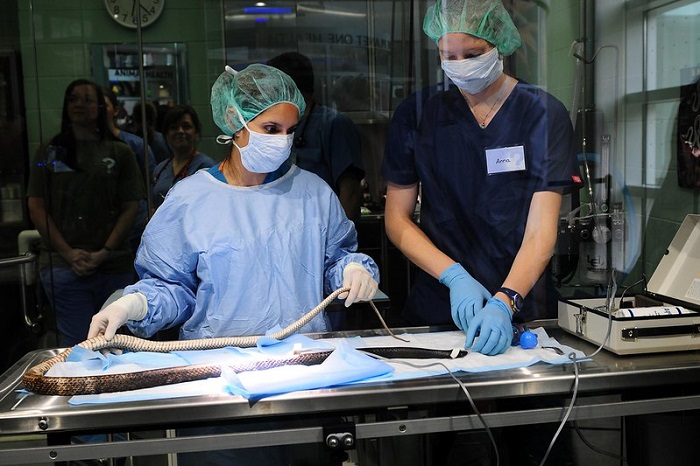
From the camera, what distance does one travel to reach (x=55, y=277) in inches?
96.0

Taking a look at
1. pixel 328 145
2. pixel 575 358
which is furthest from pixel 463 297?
pixel 328 145

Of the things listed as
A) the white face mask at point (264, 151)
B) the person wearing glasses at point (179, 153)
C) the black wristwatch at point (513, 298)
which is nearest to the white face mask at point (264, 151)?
the white face mask at point (264, 151)

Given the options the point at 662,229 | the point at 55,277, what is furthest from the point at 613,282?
the point at 55,277

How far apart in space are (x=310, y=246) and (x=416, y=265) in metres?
0.39

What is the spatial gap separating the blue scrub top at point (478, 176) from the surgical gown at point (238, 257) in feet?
1.09

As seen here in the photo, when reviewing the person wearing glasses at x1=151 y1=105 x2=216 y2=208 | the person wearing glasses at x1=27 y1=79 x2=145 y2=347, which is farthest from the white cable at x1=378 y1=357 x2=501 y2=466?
the person wearing glasses at x1=27 y1=79 x2=145 y2=347

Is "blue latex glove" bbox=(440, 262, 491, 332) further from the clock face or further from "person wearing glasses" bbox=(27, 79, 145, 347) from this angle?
the clock face

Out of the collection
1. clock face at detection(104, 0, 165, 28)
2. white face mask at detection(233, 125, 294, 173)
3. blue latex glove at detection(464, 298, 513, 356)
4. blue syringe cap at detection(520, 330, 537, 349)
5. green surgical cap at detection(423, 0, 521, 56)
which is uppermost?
clock face at detection(104, 0, 165, 28)

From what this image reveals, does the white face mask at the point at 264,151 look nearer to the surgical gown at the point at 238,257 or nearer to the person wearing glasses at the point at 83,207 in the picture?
the surgical gown at the point at 238,257

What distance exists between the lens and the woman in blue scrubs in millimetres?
1768

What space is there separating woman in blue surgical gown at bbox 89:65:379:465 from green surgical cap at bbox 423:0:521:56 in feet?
1.38

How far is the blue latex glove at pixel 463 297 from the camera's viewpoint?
159 cm

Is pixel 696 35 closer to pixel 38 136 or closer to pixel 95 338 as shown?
pixel 95 338

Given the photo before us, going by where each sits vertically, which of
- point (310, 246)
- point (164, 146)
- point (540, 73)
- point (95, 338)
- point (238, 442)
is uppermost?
point (540, 73)
